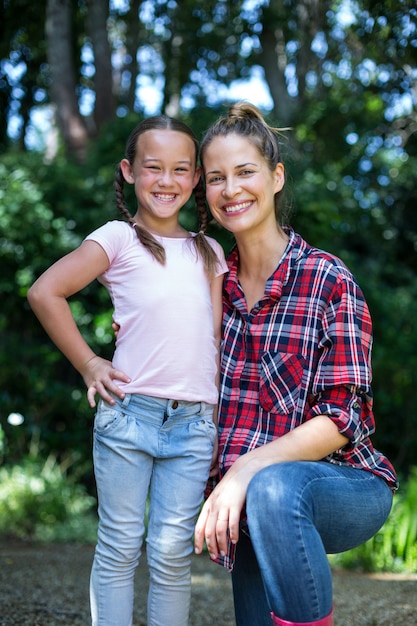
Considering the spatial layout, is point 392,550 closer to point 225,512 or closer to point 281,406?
point 281,406

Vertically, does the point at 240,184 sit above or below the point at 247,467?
above

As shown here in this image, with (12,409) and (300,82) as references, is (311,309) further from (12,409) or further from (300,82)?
(300,82)

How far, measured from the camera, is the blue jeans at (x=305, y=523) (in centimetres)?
160

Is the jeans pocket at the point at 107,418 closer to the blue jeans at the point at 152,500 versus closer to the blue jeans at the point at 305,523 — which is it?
the blue jeans at the point at 152,500

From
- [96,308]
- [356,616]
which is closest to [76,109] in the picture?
[96,308]

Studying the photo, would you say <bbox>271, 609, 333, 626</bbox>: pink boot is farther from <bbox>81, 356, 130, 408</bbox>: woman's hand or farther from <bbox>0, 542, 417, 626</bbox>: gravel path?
<bbox>0, 542, 417, 626</bbox>: gravel path

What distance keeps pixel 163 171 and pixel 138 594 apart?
7.15 ft

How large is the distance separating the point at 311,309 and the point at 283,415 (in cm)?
31

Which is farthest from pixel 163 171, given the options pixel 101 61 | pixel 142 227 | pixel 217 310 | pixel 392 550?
pixel 101 61

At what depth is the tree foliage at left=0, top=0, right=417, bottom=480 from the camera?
5.73 m

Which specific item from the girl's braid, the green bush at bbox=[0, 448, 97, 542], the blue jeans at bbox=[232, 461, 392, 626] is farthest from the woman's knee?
the green bush at bbox=[0, 448, 97, 542]

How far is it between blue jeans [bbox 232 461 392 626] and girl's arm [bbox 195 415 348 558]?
2.1 inches

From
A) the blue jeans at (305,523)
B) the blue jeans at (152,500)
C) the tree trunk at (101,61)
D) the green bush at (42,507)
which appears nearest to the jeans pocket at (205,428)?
the blue jeans at (152,500)

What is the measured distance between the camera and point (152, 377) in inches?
86.6
